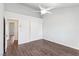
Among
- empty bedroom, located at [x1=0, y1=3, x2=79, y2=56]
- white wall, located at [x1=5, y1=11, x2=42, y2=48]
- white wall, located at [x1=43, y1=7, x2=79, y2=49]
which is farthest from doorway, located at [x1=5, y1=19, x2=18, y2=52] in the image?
white wall, located at [x1=43, y1=7, x2=79, y2=49]

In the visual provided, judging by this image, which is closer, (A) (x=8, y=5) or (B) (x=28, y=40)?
(A) (x=8, y=5)

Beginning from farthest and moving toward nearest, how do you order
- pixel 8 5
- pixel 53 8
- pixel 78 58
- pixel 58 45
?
1. pixel 58 45
2. pixel 53 8
3. pixel 8 5
4. pixel 78 58

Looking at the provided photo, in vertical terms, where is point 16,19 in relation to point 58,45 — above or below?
above

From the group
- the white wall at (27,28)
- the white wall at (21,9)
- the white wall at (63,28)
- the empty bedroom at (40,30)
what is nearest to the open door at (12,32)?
the empty bedroom at (40,30)

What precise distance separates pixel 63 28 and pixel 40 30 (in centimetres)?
71

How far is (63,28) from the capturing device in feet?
9.66

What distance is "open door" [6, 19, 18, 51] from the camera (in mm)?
2668

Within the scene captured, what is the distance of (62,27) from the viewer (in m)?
2.92

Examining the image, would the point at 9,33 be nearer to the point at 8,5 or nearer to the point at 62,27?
the point at 8,5

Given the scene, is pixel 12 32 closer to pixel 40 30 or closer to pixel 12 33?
pixel 12 33

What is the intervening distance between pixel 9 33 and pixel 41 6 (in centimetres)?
117

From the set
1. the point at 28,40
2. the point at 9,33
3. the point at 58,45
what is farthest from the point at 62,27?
the point at 9,33

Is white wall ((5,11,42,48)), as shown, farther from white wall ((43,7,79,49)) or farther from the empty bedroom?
white wall ((43,7,79,49))

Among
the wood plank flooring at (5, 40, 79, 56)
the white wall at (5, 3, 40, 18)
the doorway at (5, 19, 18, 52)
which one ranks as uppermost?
the white wall at (5, 3, 40, 18)
